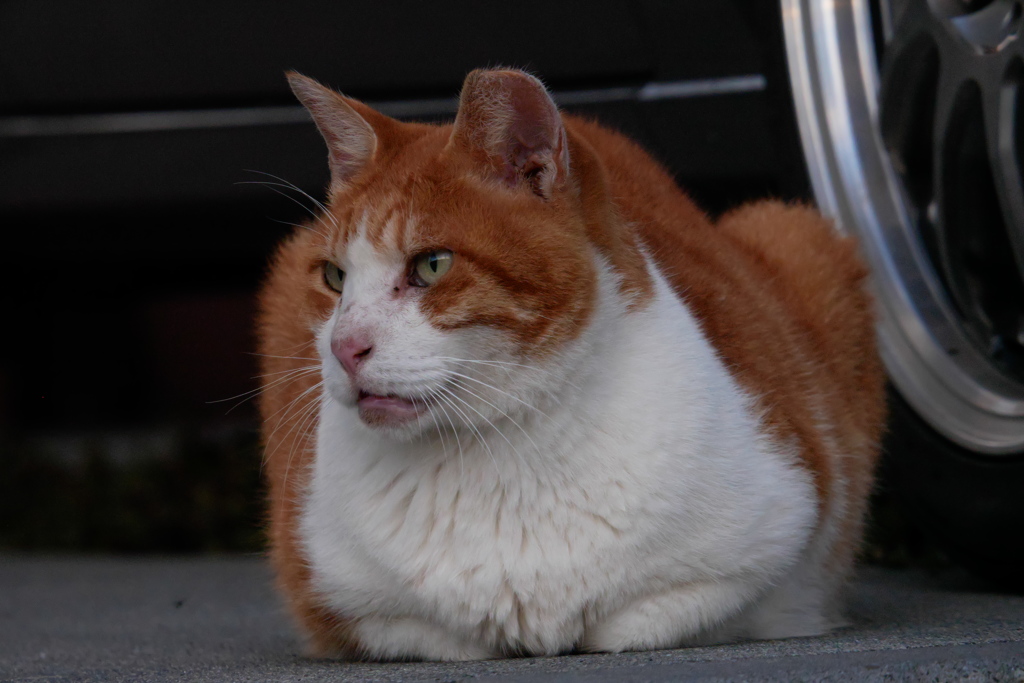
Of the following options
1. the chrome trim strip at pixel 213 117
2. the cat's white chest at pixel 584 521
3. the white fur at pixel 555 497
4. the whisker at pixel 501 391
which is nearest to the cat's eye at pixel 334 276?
the white fur at pixel 555 497

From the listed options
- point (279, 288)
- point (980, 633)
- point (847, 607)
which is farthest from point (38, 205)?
point (980, 633)

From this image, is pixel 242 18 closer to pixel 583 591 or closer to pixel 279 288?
pixel 279 288

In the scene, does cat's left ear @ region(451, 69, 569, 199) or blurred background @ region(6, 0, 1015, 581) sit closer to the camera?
cat's left ear @ region(451, 69, 569, 199)

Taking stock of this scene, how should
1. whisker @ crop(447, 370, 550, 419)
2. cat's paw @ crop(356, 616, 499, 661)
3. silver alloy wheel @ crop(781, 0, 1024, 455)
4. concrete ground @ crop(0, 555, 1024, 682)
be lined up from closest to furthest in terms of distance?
concrete ground @ crop(0, 555, 1024, 682), whisker @ crop(447, 370, 550, 419), cat's paw @ crop(356, 616, 499, 661), silver alloy wheel @ crop(781, 0, 1024, 455)

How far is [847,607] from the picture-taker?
7.10 ft

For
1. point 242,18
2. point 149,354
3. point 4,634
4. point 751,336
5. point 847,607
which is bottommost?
point 149,354

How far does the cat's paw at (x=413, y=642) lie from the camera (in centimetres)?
Result: 168

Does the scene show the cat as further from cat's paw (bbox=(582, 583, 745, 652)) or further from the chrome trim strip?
the chrome trim strip

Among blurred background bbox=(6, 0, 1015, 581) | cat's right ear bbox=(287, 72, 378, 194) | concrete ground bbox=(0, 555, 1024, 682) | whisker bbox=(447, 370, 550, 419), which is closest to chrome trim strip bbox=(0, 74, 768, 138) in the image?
blurred background bbox=(6, 0, 1015, 581)

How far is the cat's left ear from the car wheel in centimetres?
86

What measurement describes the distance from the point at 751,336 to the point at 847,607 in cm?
61

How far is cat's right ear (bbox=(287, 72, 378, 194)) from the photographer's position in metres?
1.80

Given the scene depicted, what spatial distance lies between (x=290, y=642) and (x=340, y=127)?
0.98 m

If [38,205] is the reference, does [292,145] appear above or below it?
above
